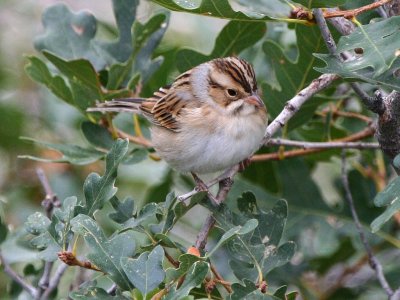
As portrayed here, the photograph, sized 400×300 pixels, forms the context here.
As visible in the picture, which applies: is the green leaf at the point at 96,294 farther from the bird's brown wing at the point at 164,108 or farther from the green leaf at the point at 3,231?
the bird's brown wing at the point at 164,108

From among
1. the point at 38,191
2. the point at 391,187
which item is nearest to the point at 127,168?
the point at 38,191

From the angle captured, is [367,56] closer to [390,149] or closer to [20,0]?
[390,149]

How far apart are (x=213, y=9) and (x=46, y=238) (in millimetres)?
932

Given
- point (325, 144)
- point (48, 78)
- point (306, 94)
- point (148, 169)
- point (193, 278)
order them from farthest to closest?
point (148, 169) → point (48, 78) → point (325, 144) → point (306, 94) → point (193, 278)

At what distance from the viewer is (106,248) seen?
2.46 metres

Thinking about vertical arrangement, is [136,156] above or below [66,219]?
below

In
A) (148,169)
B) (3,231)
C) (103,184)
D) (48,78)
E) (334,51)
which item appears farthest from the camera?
(148,169)

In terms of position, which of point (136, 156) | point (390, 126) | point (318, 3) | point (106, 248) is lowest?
point (136, 156)

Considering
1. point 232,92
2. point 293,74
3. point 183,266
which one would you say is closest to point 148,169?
point 232,92

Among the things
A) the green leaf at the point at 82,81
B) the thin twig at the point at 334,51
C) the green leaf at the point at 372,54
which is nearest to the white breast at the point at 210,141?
the green leaf at the point at 82,81

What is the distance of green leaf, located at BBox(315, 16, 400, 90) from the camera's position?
93.7 inches

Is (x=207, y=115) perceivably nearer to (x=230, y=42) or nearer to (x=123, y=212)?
(x=230, y=42)

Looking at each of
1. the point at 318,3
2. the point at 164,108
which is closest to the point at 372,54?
the point at 318,3

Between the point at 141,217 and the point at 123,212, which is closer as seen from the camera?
the point at 141,217
